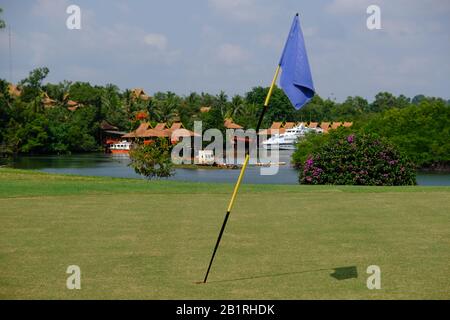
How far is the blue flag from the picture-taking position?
9359mm

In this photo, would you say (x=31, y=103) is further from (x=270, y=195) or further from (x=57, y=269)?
(x=57, y=269)

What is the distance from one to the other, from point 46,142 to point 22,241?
9660 centimetres

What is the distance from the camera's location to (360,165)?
3098 cm

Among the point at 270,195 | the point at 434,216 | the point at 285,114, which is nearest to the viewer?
the point at 434,216

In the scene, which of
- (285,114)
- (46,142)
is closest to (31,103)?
(46,142)

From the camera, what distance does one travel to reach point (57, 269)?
957 centimetres

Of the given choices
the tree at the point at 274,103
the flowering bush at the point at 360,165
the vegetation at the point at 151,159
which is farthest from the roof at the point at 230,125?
the flowering bush at the point at 360,165

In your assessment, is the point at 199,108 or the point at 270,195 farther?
the point at 199,108

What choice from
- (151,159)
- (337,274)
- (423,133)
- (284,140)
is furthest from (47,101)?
(337,274)

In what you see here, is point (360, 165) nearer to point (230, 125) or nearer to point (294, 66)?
point (294, 66)

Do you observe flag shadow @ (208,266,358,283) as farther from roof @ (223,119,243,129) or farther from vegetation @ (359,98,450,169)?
roof @ (223,119,243,129)

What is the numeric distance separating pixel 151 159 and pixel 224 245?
30.7m

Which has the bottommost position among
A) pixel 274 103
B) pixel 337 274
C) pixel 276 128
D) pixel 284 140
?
pixel 284 140

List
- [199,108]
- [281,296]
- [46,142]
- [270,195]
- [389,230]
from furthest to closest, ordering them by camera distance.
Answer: [199,108] < [46,142] < [270,195] < [389,230] < [281,296]
